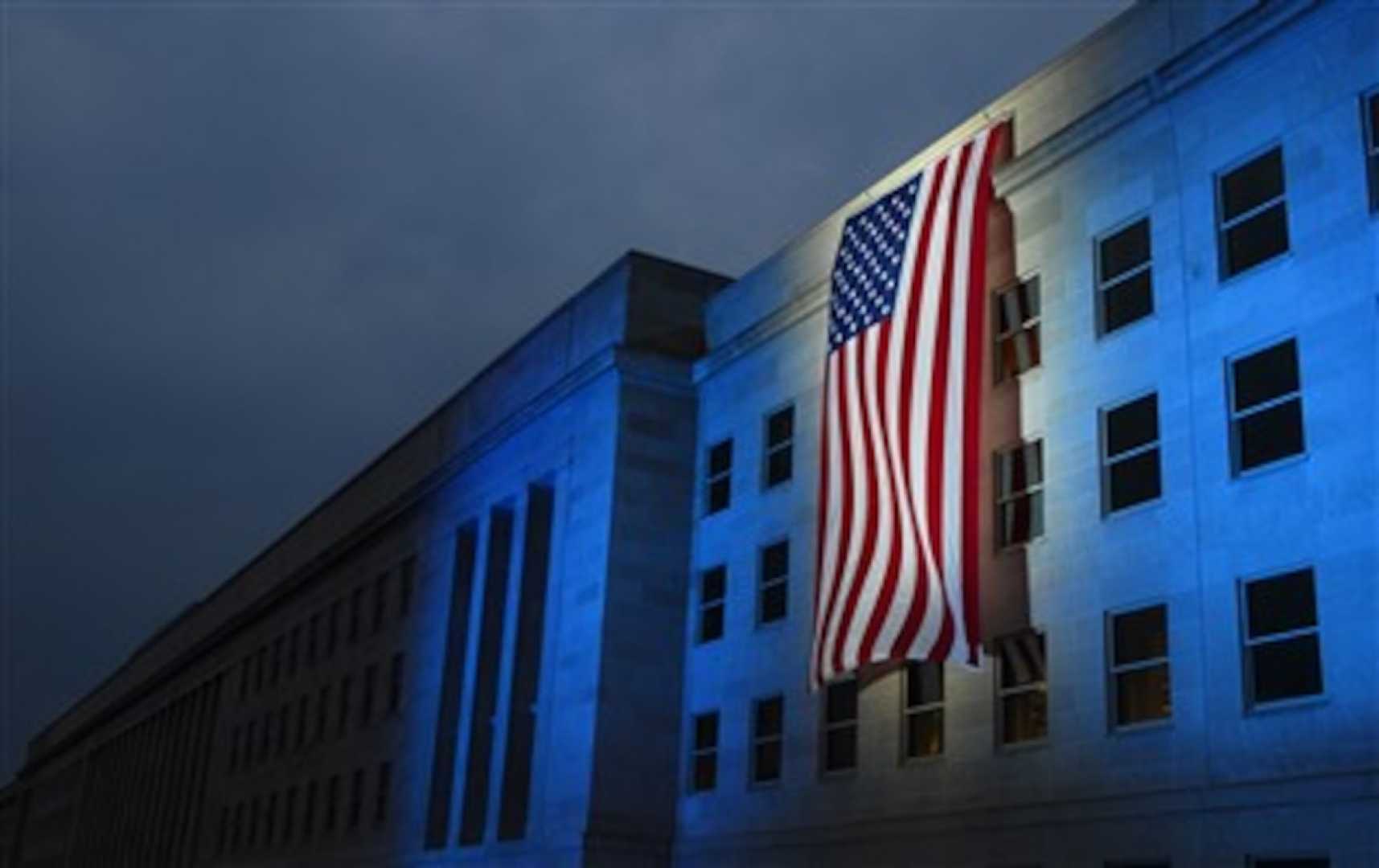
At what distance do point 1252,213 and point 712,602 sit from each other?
1769 cm

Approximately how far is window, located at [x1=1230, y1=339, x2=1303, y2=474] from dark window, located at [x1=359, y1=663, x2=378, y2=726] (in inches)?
1494

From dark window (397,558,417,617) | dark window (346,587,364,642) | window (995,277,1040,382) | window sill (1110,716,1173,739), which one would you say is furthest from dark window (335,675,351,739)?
window sill (1110,716,1173,739)

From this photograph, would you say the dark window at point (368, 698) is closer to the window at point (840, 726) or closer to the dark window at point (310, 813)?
the dark window at point (310, 813)

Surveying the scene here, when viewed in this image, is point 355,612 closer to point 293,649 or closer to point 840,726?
point 293,649

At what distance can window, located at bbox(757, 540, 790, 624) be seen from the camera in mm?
35750

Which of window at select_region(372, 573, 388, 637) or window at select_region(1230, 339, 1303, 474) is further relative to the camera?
window at select_region(372, 573, 388, 637)

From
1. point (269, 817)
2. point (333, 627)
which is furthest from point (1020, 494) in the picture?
point (269, 817)

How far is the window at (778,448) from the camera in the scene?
3688 centimetres

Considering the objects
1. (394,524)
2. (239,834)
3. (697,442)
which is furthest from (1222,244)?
(239,834)

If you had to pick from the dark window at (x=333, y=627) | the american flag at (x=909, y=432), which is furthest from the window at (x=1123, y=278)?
the dark window at (x=333, y=627)

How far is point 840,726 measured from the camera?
32.8 meters

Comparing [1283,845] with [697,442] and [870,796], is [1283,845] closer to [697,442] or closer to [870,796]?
[870,796]

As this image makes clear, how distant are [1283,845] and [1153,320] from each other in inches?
350

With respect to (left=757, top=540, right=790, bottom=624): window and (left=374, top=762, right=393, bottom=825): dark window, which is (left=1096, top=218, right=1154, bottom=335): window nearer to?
(left=757, top=540, right=790, bottom=624): window
